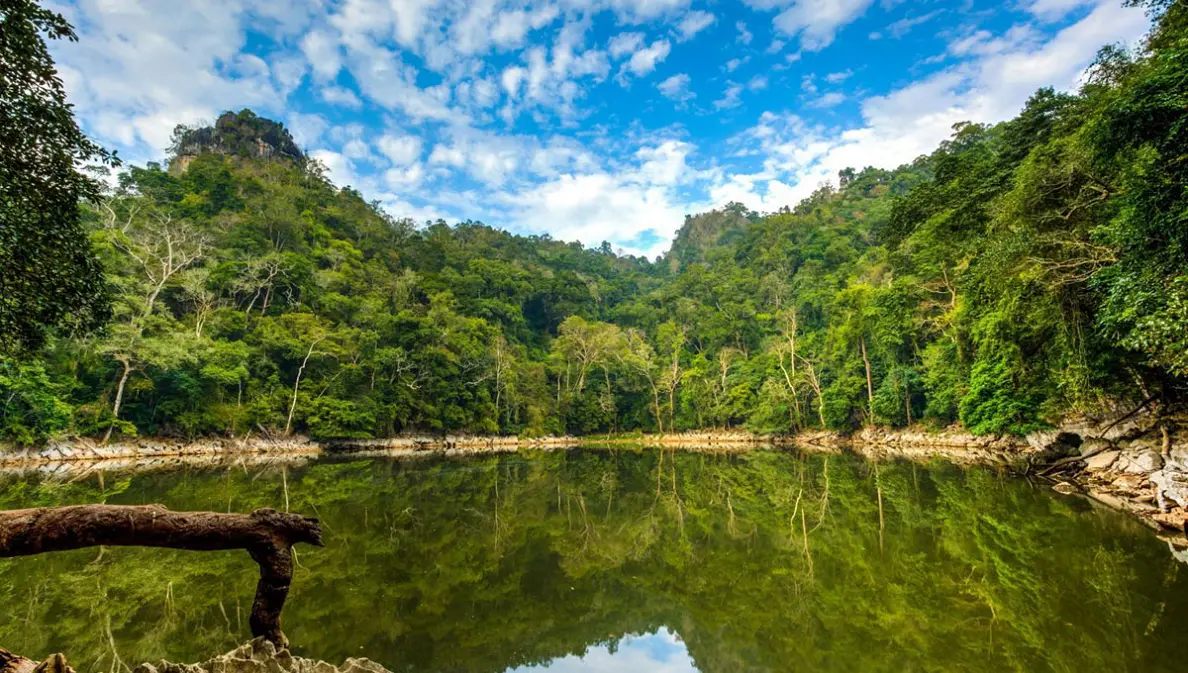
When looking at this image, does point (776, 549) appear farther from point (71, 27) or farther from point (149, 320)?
point (149, 320)

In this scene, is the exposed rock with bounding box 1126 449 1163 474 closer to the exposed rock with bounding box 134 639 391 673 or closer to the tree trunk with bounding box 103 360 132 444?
the exposed rock with bounding box 134 639 391 673

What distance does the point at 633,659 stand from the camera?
14.8 ft

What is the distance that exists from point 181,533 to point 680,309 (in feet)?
171

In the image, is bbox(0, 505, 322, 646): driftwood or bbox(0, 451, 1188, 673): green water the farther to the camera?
bbox(0, 451, 1188, 673): green water

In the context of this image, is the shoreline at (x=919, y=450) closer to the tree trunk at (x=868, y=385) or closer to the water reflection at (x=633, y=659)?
the tree trunk at (x=868, y=385)

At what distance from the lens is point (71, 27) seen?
601 cm

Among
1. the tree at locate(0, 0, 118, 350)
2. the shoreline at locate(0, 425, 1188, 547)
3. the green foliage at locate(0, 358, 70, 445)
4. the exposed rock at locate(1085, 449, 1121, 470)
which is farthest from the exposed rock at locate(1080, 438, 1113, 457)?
the green foliage at locate(0, 358, 70, 445)

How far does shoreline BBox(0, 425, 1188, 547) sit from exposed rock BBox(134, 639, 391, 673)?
9.49 metres

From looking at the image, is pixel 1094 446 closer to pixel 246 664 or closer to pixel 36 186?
pixel 246 664

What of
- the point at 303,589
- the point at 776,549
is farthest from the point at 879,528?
the point at 303,589

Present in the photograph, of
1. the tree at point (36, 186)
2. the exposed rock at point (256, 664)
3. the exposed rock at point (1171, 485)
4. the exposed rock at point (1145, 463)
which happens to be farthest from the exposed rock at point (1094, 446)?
the tree at point (36, 186)

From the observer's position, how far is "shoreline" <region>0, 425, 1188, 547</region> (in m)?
8.96

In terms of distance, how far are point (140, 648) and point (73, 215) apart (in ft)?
18.9

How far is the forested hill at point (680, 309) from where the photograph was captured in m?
9.68
